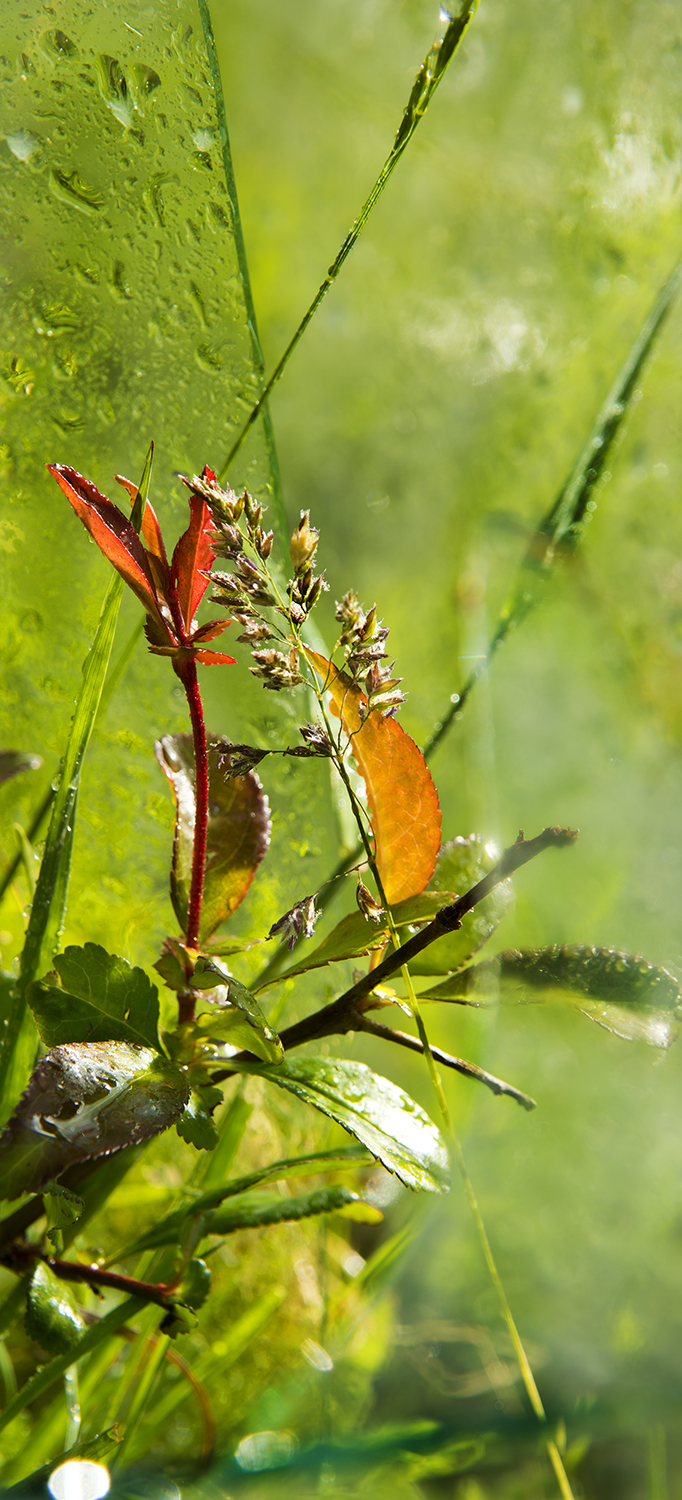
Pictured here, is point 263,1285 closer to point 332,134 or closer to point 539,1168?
point 539,1168

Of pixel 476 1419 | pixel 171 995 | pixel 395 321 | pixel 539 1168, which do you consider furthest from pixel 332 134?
pixel 476 1419

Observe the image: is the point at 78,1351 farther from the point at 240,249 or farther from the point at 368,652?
the point at 240,249

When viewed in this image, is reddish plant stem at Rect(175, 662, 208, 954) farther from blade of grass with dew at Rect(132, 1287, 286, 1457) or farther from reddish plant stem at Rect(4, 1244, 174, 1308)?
blade of grass with dew at Rect(132, 1287, 286, 1457)

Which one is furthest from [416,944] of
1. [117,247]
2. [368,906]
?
[117,247]

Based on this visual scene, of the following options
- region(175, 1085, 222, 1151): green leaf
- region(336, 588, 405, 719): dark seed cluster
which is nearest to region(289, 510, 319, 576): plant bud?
region(336, 588, 405, 719): dark seed cluster

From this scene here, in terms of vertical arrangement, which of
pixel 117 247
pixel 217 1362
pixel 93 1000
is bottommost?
pixel 217 1362

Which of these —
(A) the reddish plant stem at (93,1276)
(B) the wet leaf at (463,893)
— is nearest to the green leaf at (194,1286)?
(A) the reddish plant stem at (93,1276)
